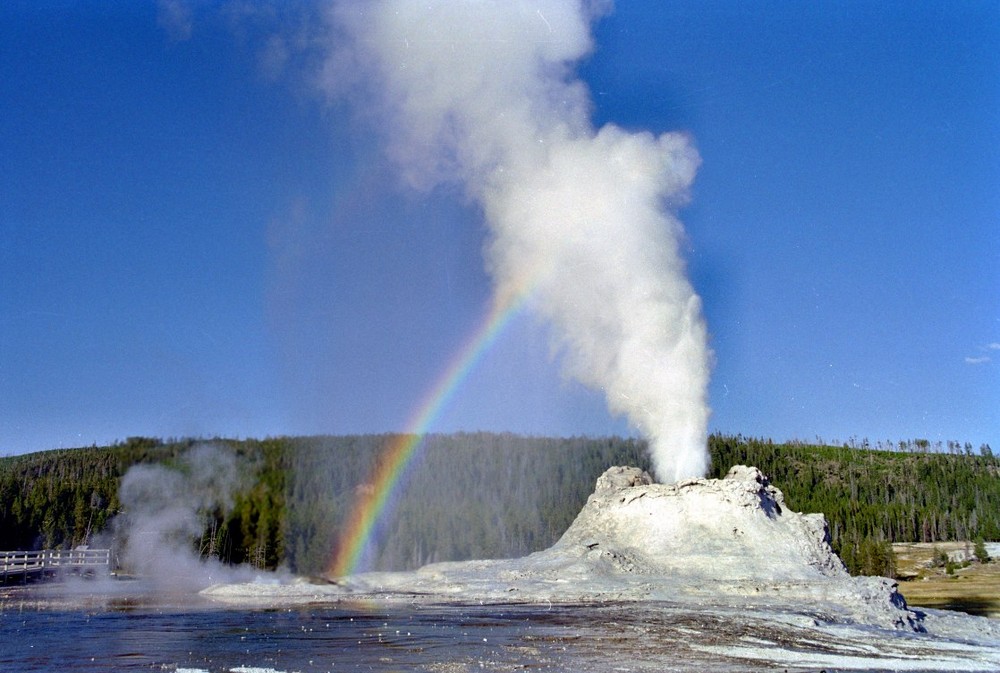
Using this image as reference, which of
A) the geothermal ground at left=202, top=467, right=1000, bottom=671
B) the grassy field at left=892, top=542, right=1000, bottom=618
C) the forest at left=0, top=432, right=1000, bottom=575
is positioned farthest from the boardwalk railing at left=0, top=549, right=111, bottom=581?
the grassy field at left=892, top=542, right=1000, bottom=618

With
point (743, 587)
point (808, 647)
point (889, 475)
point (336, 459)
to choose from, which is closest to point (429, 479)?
point (336, 459)

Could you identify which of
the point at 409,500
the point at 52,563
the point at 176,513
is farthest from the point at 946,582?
the point at 52,563

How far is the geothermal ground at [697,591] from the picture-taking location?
81.6ft

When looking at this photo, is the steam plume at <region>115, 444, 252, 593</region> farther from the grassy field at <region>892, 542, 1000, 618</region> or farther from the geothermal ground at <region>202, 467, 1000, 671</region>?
the grassy field at <region>892, 542, 1000, 618</region>

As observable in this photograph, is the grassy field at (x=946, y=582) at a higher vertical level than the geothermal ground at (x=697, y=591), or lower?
lower

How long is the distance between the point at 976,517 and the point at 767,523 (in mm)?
80697

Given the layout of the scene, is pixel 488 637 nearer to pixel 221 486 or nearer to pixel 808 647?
pixel 808 647

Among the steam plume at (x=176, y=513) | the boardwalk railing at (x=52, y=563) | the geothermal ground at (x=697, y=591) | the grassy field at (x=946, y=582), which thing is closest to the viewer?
the geothermal ground at (x=697, y=591)

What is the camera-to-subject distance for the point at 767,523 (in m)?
45.3

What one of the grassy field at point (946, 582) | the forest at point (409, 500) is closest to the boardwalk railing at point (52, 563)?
the forest at point (409, 500)

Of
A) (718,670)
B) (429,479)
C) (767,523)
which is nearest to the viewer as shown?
(718,670)

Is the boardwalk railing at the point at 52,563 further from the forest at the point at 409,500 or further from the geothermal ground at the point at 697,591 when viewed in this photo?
the geothermal ground at the point at 697,591

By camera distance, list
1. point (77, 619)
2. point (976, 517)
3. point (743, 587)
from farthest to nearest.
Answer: point (976, 517) < point (743, 587) < point (77, 619)

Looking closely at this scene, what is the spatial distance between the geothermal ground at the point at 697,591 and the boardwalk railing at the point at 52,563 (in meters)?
11.3
